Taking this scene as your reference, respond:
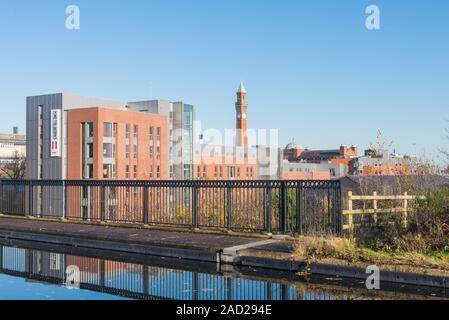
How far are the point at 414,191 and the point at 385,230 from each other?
271 centimetres

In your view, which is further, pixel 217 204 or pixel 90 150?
pixel 90 150

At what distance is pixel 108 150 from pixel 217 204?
60.3 metres

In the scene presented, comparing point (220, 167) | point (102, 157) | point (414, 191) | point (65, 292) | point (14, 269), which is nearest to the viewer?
point (65, 292)

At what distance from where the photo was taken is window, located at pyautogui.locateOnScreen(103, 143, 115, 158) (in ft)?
238

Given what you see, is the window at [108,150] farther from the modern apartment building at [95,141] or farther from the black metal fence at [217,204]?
the black metal fence at [217,204]

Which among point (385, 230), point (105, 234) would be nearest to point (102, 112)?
point (105, 234)

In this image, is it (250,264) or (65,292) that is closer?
(65,292)

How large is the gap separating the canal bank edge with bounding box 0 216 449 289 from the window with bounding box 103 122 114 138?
5834 centimetres

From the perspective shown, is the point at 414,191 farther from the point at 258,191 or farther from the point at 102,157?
the point at 102,157

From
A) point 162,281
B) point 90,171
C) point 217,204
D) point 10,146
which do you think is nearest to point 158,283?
point 162,281

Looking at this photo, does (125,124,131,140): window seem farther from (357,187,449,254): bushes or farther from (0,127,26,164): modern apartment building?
(357,187,449,254): bushes

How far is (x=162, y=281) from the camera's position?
9.17m

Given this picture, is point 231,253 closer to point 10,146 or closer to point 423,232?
point 423,232
